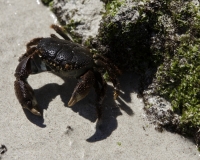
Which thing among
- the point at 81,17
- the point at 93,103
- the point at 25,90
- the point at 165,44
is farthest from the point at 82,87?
the point at 81,17

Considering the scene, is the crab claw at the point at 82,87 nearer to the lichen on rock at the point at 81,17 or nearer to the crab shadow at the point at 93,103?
the crab shadow at the point at 93,103

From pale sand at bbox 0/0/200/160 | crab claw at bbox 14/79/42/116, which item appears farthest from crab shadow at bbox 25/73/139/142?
crab claw at bbox 14/79/42/116

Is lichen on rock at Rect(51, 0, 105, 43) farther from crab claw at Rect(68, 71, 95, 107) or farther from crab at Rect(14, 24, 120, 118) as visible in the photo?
crab claw at Rect(68, 71, 95, 107)

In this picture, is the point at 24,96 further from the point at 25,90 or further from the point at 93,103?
the point at 93,103

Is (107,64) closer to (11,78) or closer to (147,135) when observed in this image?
(147,135)

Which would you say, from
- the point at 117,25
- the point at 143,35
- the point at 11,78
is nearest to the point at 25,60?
the point at 11,78

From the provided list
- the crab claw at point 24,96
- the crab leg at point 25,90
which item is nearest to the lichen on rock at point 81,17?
the crab leg at point 25,90
